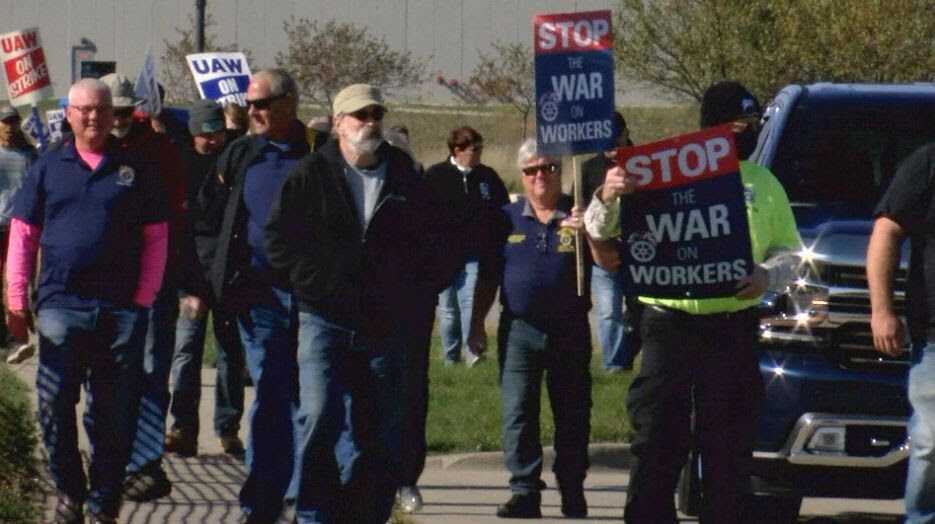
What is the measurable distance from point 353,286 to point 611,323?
7590 millimetres

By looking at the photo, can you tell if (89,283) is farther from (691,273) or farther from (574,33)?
(691,273)

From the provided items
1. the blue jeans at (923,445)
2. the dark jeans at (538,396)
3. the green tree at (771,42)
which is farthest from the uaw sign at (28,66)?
the green tree at (771,42)

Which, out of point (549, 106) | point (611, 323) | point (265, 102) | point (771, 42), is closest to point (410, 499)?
point (549, 106)

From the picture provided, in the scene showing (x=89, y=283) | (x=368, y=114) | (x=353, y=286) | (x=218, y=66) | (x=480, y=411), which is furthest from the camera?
(x=218, y=66)

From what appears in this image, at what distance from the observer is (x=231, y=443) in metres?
11.9

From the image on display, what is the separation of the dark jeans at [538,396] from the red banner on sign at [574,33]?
1.38 meters

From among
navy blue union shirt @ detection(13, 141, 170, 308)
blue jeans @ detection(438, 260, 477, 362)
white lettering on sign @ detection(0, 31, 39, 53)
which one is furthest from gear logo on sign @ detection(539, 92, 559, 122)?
white lettering on sign @ detection(0, 31, 39, 53)

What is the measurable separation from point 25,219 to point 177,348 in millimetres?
2992

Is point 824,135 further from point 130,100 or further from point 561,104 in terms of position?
point 130,100

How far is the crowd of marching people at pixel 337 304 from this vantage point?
7762 millimetres

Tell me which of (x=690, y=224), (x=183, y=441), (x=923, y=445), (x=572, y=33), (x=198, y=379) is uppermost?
(x=572, y=33)

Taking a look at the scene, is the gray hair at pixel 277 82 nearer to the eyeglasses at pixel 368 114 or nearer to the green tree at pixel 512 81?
the eyeglasses at pixel 368 114

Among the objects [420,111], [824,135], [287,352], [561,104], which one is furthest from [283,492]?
[420,111]

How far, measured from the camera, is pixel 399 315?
847cm
